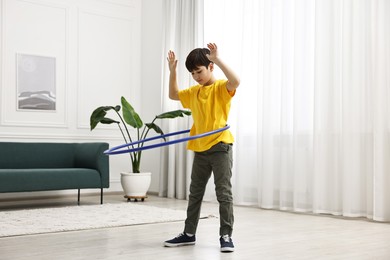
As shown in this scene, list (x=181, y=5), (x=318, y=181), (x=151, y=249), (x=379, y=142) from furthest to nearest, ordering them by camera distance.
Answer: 1. (x=181, y=5)
2. (x=318, y=181)
3. (x=379, y=142)
4. (x=151, y=249)

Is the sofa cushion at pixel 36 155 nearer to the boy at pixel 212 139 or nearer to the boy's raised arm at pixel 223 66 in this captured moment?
the boy at pixel 212 139

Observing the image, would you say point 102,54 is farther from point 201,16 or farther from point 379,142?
point 379,142

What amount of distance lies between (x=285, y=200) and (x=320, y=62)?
1.35m

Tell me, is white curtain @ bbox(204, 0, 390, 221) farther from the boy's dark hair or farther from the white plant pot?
the boy's dark hair

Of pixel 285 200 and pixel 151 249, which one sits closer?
pixel 151 249

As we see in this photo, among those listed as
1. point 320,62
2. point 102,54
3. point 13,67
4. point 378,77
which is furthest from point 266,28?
point 13,67

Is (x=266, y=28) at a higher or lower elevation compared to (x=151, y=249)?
higher

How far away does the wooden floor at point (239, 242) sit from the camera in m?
2.96

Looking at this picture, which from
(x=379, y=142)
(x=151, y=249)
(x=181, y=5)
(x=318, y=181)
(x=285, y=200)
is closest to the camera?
(x=151, y=249)

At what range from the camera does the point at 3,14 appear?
600 centimetres

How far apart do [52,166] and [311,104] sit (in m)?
2.81

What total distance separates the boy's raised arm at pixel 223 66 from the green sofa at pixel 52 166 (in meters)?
2.80

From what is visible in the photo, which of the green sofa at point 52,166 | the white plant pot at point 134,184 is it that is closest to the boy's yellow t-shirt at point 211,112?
the green sofa at point 52,166

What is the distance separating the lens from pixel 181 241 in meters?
3.23
